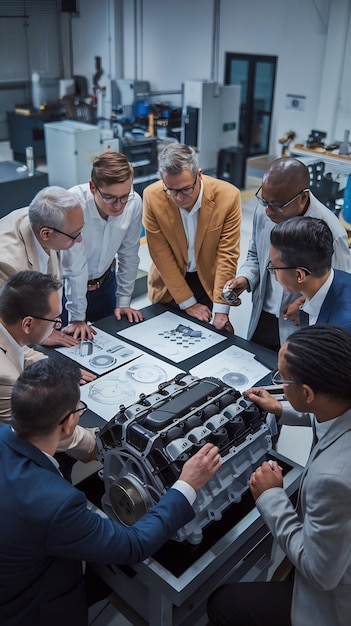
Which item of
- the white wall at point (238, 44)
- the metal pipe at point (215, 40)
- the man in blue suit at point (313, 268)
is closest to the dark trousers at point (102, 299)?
the man in blue suit at point (313, 268)

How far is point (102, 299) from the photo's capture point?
2.61m

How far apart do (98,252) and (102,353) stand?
572mm

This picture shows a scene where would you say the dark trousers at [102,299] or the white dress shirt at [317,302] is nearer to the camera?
the white dress shirt at [317,302]

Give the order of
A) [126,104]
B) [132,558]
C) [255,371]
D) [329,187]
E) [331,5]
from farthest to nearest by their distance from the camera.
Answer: [126,104] < [331,5] < [329,187] < [255,371] < [132,558]

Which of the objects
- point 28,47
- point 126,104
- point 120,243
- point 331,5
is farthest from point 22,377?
point 28,47

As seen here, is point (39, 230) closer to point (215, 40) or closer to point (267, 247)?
point (267, 247)

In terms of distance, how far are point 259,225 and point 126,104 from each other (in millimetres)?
6319

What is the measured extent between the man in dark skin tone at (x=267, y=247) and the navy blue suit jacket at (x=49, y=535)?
1.03 m

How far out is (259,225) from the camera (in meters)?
2.26

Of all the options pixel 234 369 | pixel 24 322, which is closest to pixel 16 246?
pixel 24 322

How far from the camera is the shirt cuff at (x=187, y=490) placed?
A: 125cm

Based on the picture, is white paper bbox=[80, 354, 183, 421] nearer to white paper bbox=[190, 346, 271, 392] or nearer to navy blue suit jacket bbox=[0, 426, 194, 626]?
white paper bbox=[190, 346, 271, 392]

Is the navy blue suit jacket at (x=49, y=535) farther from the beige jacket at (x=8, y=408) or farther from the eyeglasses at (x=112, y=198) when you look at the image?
the eyeglasses at (x=112, y=198)

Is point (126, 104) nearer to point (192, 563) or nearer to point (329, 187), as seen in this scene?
point (329, 187)
